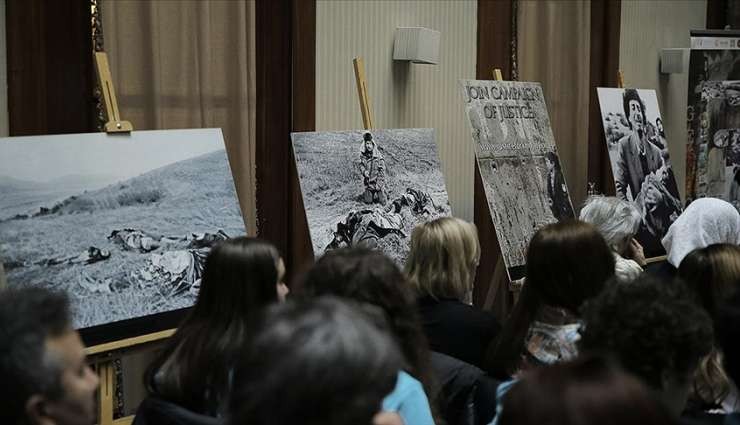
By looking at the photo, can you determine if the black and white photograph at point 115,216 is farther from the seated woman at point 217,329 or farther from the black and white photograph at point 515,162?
the black and white photograph at point 515,162

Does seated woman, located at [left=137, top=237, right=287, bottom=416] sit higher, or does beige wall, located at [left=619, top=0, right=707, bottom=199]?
beige wall, located at [left=619, top=0, right=707, bottom=199]

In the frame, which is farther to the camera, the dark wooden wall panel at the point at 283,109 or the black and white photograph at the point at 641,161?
the black and white photograph at the point at 641,161

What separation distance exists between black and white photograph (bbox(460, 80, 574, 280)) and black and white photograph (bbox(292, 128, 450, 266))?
34cm

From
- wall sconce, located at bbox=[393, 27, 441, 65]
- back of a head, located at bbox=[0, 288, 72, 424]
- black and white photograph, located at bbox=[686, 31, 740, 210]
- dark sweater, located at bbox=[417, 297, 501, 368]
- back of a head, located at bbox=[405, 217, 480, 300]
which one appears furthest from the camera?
black and white photograph, located at bbox=[686, 31, 740, 210]

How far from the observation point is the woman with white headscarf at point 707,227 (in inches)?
183

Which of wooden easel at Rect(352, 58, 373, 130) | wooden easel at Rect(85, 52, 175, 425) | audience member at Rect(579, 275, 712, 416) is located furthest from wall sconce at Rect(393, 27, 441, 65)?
audience member at Rect(579, 275, 712, 416)

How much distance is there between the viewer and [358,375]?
49.9 inches

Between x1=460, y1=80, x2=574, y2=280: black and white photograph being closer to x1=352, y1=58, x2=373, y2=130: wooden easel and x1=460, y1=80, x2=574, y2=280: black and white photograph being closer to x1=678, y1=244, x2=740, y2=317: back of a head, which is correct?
x1=352, y1=58, x2=373, y2=130: wooden easel

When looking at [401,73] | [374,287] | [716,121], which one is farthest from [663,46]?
[374,287]

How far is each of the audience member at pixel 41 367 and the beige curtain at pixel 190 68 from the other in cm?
297

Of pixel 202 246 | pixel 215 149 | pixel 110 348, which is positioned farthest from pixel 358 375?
pixel 215 149

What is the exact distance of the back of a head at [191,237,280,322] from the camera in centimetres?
258

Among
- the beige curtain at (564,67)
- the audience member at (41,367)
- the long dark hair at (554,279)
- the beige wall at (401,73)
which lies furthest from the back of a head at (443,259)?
the beige curtain at (564,67)

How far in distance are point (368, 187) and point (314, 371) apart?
141 inches
